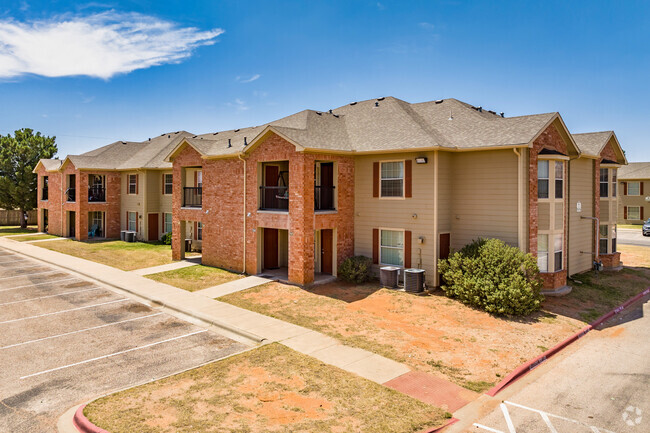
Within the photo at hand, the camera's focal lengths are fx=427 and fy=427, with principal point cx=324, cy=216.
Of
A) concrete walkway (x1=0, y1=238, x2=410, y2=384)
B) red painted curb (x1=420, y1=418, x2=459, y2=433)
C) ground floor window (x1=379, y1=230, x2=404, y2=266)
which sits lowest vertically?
red painted curb (x1=420, y1=418, x2=459, y2=433)

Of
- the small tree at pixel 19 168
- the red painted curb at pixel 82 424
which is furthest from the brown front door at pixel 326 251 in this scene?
the small tree at pixel 19 168

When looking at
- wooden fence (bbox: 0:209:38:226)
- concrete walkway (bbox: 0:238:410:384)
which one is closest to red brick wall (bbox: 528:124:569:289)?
concrete walkway (bbox: 0:238:410:384)

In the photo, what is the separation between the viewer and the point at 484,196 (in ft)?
56.1

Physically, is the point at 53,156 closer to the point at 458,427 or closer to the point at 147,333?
the point at 147,333

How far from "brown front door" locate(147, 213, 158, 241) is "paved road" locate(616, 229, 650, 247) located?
38.0 metres

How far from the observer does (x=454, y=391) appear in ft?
29.4

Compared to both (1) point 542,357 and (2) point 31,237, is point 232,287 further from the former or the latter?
(2) point 31,237

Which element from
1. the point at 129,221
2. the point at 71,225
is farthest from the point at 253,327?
the point at 71,225

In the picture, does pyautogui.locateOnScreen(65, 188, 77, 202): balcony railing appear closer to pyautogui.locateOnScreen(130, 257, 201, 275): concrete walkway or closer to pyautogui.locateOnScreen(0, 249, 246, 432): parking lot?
pyautogui.locateOnScreen(130, 257, 201, 275): concrete walkway

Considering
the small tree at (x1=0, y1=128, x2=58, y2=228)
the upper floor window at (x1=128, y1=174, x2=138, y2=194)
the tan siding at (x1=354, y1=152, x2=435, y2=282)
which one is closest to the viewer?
the tan siding at (x1=354, y1=152, x2=435, y2=282)

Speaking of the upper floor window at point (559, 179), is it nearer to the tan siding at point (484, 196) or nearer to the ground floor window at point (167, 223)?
the tan siding at point (484, 196)

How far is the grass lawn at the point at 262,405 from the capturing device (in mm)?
7355

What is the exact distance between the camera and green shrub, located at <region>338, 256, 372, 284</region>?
18.4m

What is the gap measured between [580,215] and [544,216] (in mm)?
5892
